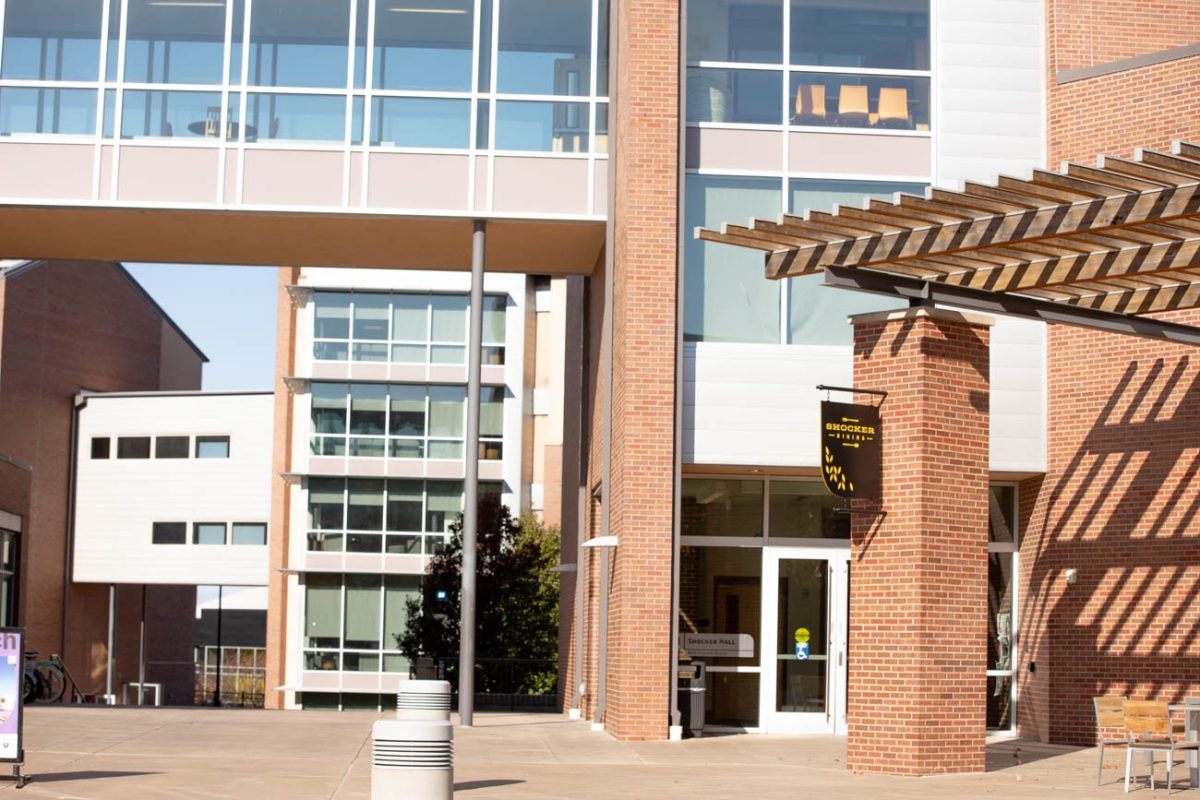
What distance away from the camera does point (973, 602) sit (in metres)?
14.6

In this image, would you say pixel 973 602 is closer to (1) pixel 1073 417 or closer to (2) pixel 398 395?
(1) pixel 1073 417

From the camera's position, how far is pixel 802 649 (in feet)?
64.1

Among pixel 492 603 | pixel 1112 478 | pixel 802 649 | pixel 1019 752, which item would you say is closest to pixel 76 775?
pixel 802 649

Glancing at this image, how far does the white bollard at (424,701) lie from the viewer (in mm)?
11938

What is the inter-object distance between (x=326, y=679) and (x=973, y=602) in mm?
35407

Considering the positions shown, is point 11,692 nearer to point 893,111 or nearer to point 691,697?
point 691,697

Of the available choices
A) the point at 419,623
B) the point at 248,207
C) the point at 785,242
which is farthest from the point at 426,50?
the point at 419,623

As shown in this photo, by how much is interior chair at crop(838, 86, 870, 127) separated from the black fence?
13.5 meters

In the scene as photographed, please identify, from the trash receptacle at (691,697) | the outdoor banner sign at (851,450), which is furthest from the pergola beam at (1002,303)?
the trash receptacle at (691,697)

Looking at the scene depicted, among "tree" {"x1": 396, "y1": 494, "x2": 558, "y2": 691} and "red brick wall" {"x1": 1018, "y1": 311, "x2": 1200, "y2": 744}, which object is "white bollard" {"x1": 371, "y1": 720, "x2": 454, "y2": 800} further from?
"tree" {"x1": 396, "y1": 494, "x2": 558, "y2": 691}

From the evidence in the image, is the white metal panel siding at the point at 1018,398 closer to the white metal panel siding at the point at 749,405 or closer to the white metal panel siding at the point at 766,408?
the white metal panel siding at the point at 766,408

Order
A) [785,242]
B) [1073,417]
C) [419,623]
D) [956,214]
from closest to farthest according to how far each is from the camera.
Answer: [956,214]
[785,242]
[1073,417]
[419,623]

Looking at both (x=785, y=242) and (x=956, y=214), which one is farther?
(x=785, y=242)

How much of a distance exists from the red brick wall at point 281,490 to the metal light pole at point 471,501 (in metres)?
29.5
